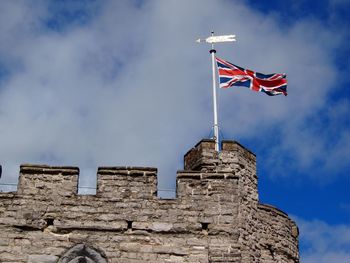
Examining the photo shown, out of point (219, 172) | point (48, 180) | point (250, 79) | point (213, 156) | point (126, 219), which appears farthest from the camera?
point (250, 79)

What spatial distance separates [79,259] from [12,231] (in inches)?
50.0

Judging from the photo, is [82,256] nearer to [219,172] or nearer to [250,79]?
[219,172]

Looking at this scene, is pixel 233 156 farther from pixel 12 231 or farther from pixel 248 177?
pixel 12 231

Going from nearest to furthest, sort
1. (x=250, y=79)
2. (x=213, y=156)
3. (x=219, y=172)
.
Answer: (x=219, y=172) < (x=213, y=156) < (x=250, y=79)

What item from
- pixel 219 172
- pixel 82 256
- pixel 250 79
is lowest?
pixel 82 256

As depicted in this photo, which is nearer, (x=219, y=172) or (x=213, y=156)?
(x=219, y=172)

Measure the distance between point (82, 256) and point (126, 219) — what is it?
988 millimetres

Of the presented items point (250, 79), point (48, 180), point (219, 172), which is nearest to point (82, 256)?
point (48, 180)

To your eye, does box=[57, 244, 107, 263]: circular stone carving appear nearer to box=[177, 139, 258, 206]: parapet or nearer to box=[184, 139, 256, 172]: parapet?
box=[177, 139, 258, 206]: parapet

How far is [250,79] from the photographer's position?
51.4ft

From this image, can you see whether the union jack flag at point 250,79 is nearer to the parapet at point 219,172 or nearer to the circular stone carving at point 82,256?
the parapet at point 219,172

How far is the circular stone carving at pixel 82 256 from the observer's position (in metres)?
11.2

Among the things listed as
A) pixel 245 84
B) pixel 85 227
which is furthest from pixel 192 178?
pixel 245 84

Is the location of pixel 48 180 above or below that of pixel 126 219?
above
